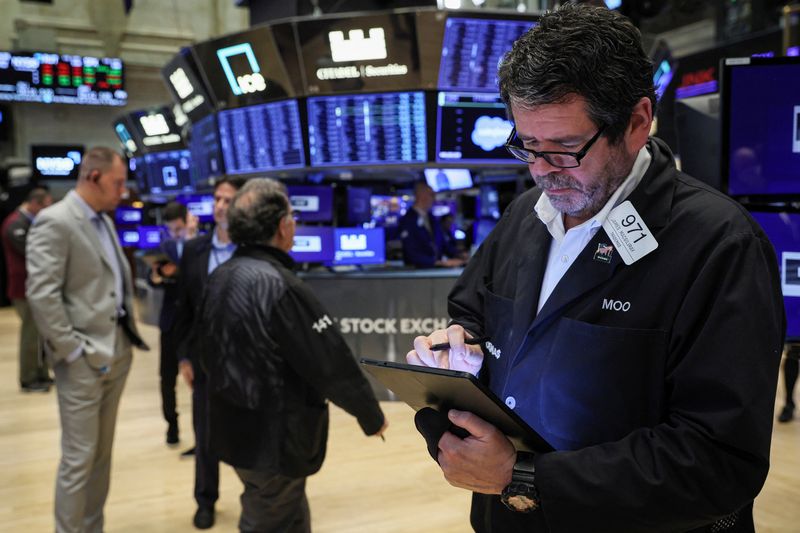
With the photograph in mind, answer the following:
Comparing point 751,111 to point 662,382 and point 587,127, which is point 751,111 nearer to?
point 587,127

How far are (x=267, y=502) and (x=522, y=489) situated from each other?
157 cm

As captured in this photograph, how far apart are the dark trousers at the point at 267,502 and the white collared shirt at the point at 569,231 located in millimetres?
1502

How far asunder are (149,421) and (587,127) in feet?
17.2

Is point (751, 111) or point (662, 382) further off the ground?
point (751, 111)

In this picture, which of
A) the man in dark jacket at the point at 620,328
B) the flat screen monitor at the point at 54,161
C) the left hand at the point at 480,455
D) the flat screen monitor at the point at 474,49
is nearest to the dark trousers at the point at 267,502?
the man in dark jacket at the point at 620,328

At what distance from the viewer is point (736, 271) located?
3.58 feet

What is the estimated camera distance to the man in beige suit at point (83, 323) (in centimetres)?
296

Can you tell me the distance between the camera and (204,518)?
11.6ft

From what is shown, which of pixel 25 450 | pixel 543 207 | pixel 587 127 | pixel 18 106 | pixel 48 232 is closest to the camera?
pixel 587 127

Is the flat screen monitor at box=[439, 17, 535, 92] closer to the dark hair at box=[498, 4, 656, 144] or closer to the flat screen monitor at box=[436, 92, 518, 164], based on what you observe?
the flat screen monitor at box=[436, 92, 518, 164]

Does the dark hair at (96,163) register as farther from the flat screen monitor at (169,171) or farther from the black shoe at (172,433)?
the flat screen monitor at (169,171)

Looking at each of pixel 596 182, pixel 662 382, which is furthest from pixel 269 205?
pixel 662 382

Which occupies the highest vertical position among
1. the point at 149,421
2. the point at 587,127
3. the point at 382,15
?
the point at 382,15

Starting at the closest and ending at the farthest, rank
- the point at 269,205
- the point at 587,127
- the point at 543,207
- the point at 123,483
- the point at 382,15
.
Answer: the point at 587,127 < the point at 543,207 < the point at 269,205 < the point at 123,483 < the point at 382,15
